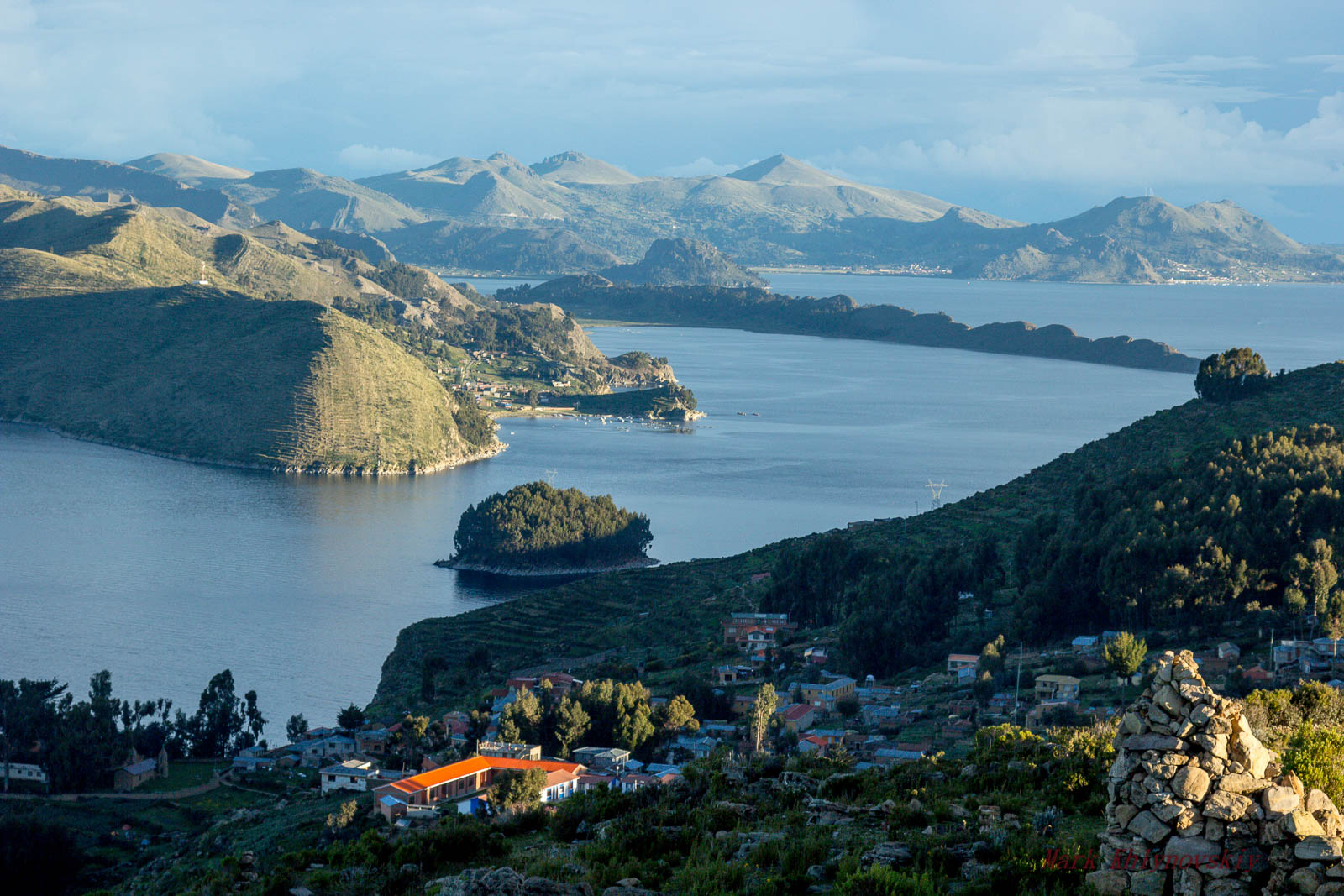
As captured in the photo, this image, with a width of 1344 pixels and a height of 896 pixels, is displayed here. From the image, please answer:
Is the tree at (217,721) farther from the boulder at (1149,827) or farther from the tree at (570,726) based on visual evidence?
the boulder at (1149,827)

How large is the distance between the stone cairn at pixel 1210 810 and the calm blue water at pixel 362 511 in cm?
3864

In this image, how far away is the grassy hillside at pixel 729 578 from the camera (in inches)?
1702

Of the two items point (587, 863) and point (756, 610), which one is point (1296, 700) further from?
point (756, 610)

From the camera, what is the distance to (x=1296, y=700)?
11.7 meters

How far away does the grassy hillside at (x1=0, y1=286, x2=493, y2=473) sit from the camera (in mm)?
110375

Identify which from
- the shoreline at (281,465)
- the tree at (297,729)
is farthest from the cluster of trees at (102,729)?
the shoreline at (281,465)

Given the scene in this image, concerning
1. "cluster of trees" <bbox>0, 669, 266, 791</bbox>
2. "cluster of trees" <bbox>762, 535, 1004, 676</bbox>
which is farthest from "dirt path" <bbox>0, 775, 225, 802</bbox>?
"cluster of trees" <bbox>762, 535, 1004, 676</bbox>

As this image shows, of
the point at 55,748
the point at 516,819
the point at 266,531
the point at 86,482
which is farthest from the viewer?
the point at 86,482

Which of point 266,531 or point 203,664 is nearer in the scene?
point 203,664

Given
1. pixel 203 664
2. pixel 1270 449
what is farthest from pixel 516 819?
pixel 203 664

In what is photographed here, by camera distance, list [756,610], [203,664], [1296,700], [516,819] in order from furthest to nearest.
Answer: [203,664] < [756,610] < [516,819] < [1296,700]

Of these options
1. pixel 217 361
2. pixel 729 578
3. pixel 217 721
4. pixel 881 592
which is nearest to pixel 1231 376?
pixel 881 592

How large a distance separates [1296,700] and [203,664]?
43.5m

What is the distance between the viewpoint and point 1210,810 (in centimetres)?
643
